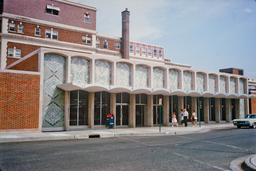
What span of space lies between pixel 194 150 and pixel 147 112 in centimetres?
1406

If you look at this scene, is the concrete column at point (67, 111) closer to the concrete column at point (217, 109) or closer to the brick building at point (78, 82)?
the brick building at point (78, 82)

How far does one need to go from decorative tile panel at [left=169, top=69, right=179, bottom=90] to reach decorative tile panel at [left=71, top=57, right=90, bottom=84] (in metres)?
10.2

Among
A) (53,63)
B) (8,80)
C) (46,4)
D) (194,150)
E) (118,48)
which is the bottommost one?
(194,150)

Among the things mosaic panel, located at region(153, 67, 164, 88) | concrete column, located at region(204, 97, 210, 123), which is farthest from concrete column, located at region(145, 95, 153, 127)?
concrete column, located at region(204, 97, 210, 123)

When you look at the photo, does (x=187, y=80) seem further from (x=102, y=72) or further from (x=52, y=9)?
(x=52, y=9)

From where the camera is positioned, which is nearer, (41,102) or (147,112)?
(41,102)

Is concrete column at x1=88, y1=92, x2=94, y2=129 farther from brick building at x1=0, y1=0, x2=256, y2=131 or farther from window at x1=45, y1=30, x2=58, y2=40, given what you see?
window at x1=45, y1=30, x2=58, y2=40

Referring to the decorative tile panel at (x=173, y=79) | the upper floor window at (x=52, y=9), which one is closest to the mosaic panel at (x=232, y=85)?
the decorative tile panel at (x=173, y=79)

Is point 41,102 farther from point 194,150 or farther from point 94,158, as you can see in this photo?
point 194,150

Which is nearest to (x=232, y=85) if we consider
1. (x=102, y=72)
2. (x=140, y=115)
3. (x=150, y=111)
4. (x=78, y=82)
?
(x=150, y=111)

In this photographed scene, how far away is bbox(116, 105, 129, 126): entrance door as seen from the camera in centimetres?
2266

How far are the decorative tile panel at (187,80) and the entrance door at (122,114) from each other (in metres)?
8.36

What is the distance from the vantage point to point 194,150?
10648 mm

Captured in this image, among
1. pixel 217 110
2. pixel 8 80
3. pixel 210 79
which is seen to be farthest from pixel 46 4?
pixel 217 110
